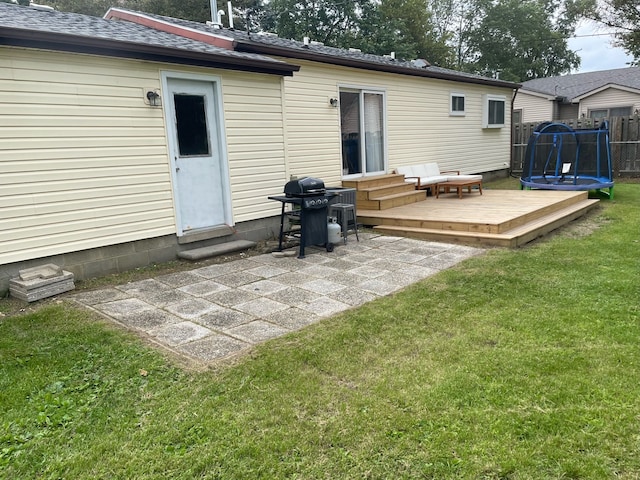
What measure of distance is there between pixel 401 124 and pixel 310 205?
4.82 meters

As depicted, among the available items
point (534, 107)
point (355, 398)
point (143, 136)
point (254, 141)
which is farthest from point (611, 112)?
point (355, 398)

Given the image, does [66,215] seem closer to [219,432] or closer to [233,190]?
[233,190]

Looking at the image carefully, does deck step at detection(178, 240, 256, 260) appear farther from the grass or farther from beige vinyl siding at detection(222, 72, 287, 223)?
the grass

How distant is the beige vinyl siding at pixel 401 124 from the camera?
7.36 metres

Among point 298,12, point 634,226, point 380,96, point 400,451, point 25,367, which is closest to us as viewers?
point 400,451

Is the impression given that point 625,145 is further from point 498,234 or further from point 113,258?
point 113,258

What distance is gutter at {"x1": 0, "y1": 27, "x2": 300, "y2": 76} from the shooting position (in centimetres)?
397

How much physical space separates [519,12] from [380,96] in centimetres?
3019

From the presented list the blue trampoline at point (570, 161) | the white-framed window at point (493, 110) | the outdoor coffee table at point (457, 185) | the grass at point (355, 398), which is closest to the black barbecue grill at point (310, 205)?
the grass at point (355, 398)

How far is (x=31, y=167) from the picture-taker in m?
4.19

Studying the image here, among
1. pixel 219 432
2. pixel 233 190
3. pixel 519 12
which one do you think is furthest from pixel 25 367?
pixel 519 12

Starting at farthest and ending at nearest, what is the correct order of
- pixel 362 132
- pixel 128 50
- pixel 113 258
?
pixel 362 132 → pixel 113 258 → pixel 128 50

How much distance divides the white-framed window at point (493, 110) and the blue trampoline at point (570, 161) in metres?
2.07

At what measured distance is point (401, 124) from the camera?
9312 millimetres
